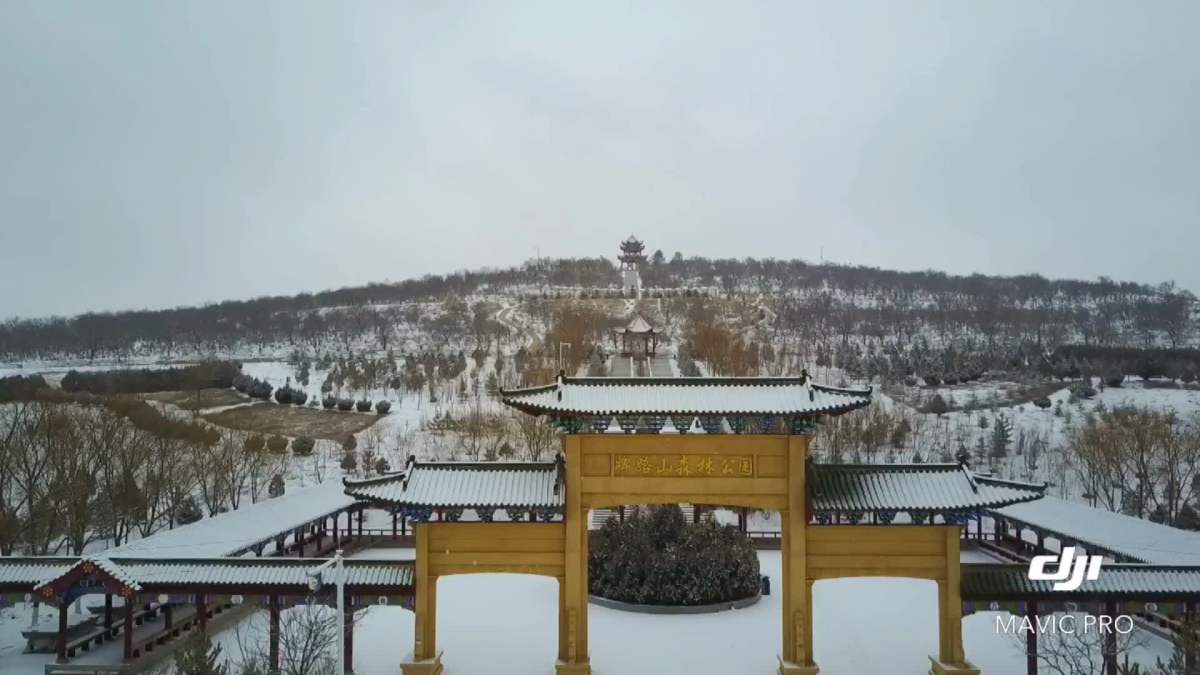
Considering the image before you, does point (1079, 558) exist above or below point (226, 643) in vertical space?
above

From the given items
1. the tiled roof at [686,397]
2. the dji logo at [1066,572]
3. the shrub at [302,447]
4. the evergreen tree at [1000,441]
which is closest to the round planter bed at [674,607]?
the tiled roof at [686,397]

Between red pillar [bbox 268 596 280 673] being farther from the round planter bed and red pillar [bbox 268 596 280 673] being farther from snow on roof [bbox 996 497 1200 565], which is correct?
snow on roof [bbox 996 497 1200 565]

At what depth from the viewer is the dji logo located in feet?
39.3

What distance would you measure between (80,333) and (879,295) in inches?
3323

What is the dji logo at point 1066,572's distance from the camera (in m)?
12.0

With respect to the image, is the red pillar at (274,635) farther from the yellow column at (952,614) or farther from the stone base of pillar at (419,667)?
the yellow column at (952,614)

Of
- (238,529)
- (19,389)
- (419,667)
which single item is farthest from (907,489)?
(19,389)

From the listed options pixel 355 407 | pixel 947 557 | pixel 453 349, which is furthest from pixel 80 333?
pixel 947 557

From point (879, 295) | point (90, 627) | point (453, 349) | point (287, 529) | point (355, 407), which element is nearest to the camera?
point (90, 627)

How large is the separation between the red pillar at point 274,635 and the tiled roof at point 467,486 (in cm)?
235

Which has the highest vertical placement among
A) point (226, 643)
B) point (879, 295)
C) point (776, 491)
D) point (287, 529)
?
point (879, 295)

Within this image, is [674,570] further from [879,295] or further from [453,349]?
[879,295]

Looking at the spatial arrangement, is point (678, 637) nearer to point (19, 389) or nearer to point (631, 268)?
point (19, 389)

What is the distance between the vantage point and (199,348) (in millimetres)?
71250
